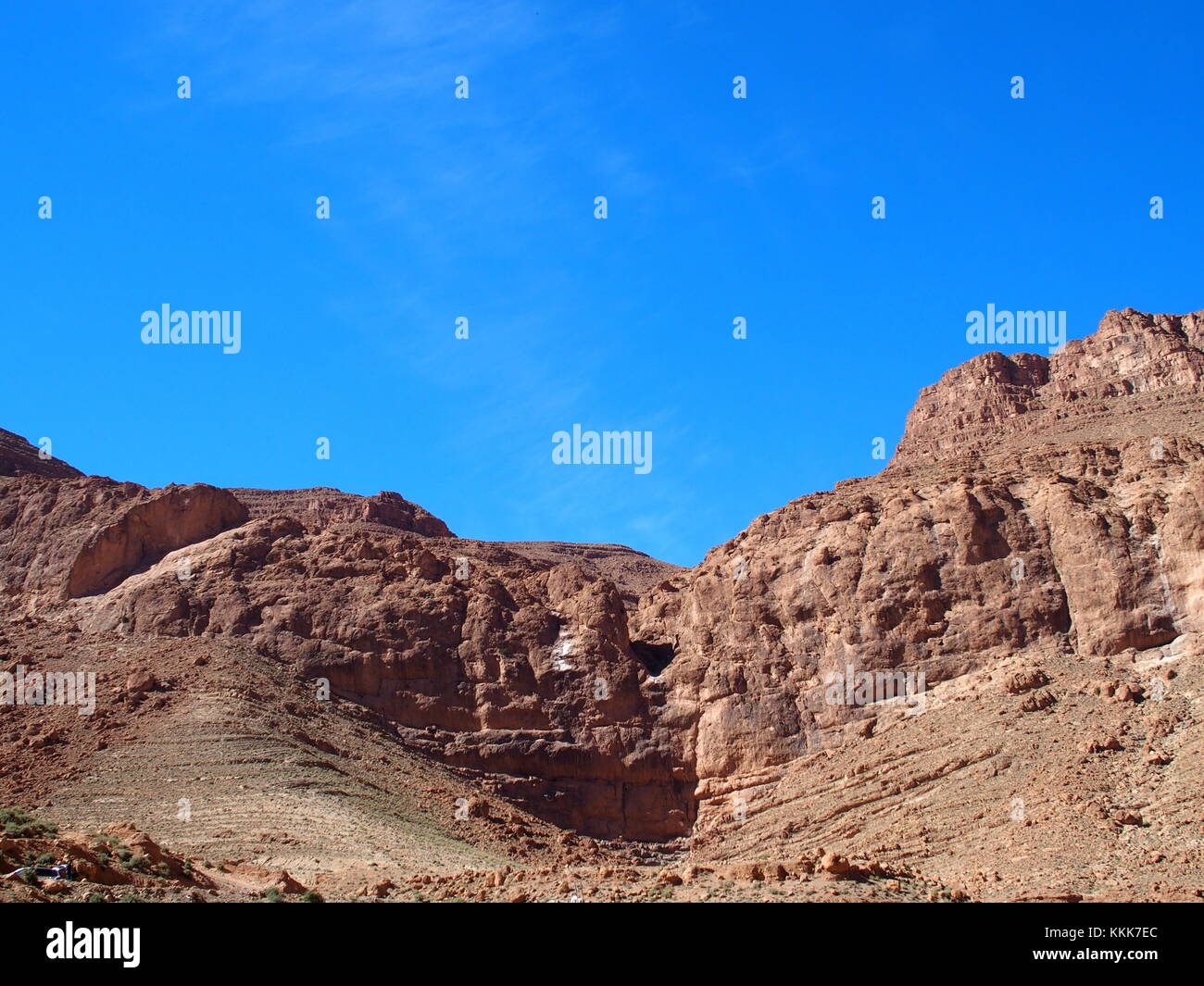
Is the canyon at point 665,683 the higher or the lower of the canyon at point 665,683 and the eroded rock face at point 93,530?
the lower

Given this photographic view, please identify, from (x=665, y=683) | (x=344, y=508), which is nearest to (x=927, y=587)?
(x=665, y=683)

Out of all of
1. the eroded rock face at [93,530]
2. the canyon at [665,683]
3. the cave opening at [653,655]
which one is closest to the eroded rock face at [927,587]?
the canyon at [665,683]

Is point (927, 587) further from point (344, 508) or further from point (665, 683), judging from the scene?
point (344, 508)

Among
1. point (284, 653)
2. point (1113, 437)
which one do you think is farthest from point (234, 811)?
point (1113, 437)

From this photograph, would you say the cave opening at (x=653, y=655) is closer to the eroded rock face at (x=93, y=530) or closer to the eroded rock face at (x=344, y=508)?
the eroded rock face at (x=93, y=530)

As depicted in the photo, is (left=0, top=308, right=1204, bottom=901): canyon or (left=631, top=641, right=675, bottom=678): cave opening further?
(left=631, top=641, right=675, bottom=678): cave opening

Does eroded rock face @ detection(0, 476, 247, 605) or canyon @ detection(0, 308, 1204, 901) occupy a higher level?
eroded rock face @ detection(0, 476, 247, 605)

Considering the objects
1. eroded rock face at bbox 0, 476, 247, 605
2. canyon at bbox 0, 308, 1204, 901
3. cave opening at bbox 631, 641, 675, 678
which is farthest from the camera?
eroded rock face at bbox 0, 476, 247, 605

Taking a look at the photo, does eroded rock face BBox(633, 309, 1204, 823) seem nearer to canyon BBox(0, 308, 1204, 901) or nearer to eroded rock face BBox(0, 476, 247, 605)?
canyon BBox(0, 308, 1204, 901)

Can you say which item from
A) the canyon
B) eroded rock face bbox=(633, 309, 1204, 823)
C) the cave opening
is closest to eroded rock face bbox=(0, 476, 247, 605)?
the canyon

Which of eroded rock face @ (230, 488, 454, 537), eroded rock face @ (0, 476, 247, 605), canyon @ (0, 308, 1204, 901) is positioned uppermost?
eroded rock face @ (230, 488, 454, 537)

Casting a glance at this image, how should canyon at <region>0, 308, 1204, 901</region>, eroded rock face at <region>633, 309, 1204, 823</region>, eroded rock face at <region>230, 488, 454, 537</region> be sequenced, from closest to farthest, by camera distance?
canyon at <region>0, 308, 1204, 901</region>
eroded rock face at <region>633, 309, 1204, 823</region>
eroded rock face at <region>230, 488, 454, 537</region>
